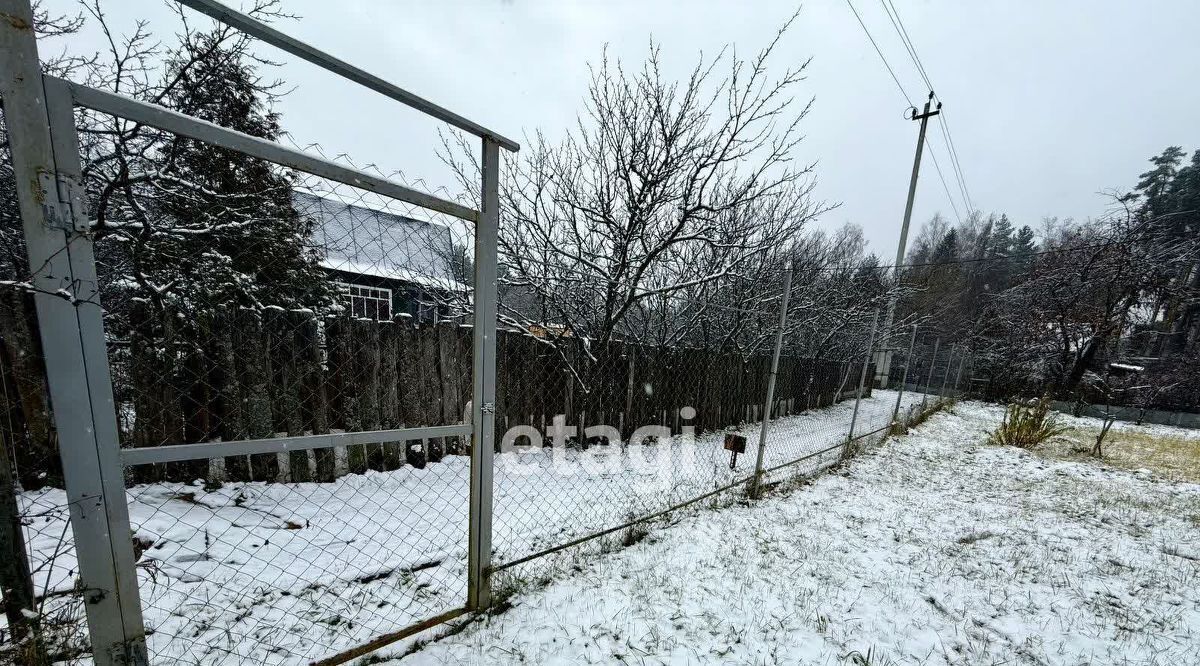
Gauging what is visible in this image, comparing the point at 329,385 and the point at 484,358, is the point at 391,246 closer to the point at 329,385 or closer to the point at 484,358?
the point at 484,358

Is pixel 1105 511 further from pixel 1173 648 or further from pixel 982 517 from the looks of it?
pixel 1173 648

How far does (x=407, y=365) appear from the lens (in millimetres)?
3693

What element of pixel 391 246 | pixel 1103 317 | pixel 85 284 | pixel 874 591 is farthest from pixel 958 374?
pixel 85 284

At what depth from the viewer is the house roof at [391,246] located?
194cm

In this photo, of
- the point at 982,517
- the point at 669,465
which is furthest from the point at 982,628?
the point at 669,465

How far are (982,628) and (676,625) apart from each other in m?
1.75

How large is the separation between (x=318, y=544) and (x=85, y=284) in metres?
2.19

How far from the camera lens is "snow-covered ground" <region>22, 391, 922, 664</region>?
187cm

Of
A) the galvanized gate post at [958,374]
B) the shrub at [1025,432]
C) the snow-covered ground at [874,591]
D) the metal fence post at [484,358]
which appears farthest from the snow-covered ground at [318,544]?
the galvanized gate post at [958,374]

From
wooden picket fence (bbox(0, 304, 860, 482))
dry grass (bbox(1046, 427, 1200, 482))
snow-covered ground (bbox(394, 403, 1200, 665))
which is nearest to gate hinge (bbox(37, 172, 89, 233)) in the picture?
wooden picket fence (bbox(0, 304, 860, 482))

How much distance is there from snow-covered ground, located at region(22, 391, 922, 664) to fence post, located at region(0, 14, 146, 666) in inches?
13.5

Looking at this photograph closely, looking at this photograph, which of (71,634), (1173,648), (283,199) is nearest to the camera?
(71,634)

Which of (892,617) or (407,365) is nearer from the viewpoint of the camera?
(892,617)

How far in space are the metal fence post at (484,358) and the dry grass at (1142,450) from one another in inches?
377
